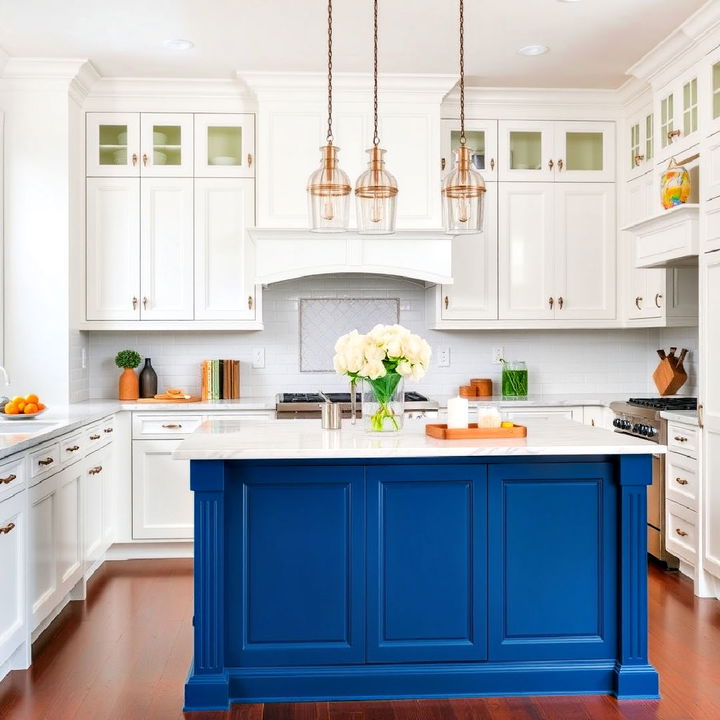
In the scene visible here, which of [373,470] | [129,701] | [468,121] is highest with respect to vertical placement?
[468,121]

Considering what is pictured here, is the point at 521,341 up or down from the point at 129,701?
up

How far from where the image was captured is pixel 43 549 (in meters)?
3.36

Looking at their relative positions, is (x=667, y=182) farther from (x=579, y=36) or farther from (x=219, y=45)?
(x=219, y=45)

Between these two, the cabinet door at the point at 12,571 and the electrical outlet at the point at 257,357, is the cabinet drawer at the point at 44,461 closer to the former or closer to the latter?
the cabinet door at the point at 12,571

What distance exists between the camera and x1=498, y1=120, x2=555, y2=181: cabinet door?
5.23m

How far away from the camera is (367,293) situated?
5484 millimetres

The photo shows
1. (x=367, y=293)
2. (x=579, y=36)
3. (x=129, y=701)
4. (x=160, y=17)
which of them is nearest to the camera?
(x=129, y=701)

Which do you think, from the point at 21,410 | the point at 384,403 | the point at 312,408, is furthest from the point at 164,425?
the point at 384,403

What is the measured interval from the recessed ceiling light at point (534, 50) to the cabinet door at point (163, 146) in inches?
81.5

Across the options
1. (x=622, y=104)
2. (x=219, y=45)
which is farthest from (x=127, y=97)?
(x=622, y=104)

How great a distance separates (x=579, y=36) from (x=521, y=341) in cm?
207

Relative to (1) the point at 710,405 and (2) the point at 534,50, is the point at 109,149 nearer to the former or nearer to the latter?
(2) the point at 534,50

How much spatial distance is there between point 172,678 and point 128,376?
2.50 m

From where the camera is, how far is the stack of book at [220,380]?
17.1 feet
